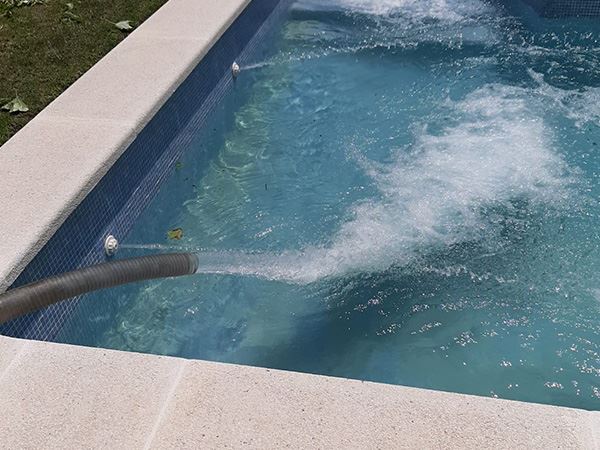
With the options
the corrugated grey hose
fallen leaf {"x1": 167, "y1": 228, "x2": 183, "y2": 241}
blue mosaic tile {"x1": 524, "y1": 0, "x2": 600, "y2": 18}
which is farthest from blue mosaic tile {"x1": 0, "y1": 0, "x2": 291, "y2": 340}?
blue mosaic tile {"x1": 524, "y1": 0, "x2": 600, "y2": 18}

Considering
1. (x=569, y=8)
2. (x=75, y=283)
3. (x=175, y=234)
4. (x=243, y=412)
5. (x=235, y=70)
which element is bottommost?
(x=175, y=234)

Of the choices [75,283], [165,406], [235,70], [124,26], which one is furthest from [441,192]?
[124,26]

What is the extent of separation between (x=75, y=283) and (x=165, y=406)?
0.81 m

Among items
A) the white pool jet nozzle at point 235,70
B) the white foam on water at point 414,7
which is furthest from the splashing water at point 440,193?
the white foam on water at point 414,7

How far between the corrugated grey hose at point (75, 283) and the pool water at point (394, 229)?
64cm

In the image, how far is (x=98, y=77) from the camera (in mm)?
5328

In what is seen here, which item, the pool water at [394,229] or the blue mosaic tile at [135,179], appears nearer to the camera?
the blue mosaic tile at [135,179]

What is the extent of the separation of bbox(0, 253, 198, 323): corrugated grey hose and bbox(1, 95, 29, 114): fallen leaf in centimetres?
220

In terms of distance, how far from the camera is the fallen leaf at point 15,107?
4918 millimetres

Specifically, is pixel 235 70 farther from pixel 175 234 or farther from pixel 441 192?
pixel 441 192

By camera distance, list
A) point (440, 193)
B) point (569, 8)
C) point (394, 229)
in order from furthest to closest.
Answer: point (569, 8), point (440, 193), point (394, 229)

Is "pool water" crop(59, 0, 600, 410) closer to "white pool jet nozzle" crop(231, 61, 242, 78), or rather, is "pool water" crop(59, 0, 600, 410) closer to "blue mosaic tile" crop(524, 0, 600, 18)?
"white pool jet nozzle" crop(231, 61, 242, 78)

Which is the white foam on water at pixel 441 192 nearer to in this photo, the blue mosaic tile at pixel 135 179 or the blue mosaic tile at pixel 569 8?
the blue mosaic tile at pixel 135 179

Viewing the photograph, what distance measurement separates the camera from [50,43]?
5.93 meters
